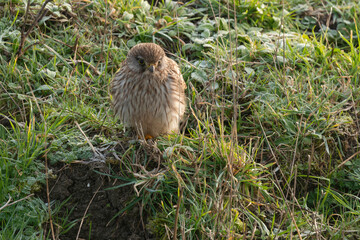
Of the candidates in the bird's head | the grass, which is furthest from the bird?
the grass

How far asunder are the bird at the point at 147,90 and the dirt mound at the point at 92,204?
0.53 meters

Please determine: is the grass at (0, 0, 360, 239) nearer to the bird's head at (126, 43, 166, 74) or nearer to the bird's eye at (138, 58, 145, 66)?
the bird's head at (126, 43, 166, 74)

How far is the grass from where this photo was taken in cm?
362

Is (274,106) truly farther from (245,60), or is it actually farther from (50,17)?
(50,17)

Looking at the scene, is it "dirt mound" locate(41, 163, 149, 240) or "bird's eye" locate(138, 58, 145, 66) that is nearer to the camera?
"dirt mound" locate(41, 163, 149, 240)

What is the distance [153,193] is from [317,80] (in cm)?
214

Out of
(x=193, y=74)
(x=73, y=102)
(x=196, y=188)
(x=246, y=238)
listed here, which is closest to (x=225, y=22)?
(x=193, y=74)

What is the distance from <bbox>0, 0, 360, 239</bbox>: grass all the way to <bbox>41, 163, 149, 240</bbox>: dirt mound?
10 cm

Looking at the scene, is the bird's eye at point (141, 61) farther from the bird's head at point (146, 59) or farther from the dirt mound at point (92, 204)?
the dirt mound at point (92, 204)

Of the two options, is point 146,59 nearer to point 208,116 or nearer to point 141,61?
point 141,61

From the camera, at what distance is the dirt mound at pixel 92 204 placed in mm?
3709

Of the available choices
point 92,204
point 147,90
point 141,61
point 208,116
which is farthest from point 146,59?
point 92,204

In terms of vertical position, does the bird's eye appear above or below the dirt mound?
above

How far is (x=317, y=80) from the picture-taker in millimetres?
4848
